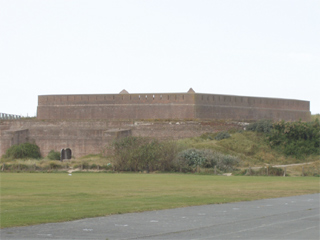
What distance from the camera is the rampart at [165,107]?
48.2m

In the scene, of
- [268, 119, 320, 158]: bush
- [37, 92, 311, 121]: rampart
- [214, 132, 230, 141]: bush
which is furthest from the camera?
[37, 92, 311, 121]: rampart

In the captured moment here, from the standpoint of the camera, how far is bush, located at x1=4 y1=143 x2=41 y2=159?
45.6m

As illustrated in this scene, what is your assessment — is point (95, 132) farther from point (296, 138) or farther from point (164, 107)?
point (296, 138)

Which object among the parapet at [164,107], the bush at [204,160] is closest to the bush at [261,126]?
the parapet at [164,107]

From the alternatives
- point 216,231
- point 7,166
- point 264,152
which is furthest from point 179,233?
point 264,152

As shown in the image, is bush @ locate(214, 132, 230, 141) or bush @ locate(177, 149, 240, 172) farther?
bush @ locate(214, 132, 230, 141)

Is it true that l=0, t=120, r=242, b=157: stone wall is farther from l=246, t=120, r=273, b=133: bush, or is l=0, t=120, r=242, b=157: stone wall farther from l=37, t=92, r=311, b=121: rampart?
l=37, t=92, r=311, b=121: rampart

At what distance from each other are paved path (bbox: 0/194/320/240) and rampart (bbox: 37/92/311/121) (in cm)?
3579

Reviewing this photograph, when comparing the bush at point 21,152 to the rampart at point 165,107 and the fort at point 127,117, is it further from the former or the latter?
the rampart at point 165,107

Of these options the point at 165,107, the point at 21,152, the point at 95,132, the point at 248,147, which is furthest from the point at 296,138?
the point at 21,152

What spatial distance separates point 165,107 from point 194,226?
38987 millimetres

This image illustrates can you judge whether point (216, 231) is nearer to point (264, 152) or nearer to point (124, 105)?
point (264, 152)

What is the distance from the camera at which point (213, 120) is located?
47250 millimetres

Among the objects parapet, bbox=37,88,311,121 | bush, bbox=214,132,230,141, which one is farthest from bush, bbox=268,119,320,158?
parapet, bbox=37,88,311,121
